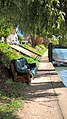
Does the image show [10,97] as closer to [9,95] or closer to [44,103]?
[9,95]

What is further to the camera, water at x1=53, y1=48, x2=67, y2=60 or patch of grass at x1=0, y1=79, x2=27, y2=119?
water at x1=53, y1=48, x2=67, y2=60

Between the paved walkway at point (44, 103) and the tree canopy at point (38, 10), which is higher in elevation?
the tree canopy at point (38, 10)

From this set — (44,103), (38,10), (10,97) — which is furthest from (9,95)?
(38,10)

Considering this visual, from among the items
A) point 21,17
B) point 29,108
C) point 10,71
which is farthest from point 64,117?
point 10,71

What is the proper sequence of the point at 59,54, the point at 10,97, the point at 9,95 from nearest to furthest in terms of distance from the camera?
the point at 10,97, the point at 9,95, the point at 59,54

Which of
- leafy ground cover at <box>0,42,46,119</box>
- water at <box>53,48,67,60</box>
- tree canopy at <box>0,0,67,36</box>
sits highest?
tree canopy at <box>0,0,67,36</box>

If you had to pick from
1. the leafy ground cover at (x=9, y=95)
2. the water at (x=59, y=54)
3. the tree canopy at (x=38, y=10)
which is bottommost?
the water at (x=59, y=54)

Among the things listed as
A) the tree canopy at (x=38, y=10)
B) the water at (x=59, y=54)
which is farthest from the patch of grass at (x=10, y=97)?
the water at (x=59, y=54)

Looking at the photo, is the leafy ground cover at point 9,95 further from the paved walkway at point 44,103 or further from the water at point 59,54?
the water at point 59,54

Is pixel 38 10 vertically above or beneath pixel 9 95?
above

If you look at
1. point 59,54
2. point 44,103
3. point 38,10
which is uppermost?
point 38,10

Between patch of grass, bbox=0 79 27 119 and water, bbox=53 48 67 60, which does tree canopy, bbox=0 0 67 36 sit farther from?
water, bbox=53 48 67 60


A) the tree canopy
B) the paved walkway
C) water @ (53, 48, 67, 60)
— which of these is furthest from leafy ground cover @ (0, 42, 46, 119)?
water @ (53, 48, 67, 60)

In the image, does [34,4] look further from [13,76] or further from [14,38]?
[14,38]
